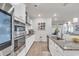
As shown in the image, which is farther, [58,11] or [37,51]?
[37,51]

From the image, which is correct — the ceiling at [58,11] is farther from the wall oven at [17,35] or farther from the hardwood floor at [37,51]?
the hardwood floor at [37,51]

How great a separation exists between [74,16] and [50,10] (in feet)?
2.22

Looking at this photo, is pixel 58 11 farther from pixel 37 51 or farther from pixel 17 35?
pixel 37 51

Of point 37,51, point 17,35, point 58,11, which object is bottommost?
point 37,51

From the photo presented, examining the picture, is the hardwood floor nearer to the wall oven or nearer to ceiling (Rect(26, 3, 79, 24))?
the wall oven

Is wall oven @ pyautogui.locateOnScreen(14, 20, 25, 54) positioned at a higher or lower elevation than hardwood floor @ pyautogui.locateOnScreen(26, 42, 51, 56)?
higher

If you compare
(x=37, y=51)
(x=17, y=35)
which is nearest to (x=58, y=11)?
(x=17, y=35)

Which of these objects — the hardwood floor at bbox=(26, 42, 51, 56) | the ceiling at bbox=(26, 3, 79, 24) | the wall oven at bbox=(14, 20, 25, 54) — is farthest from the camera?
the hardwood floor at bbox=(26, 42, 51, 56)

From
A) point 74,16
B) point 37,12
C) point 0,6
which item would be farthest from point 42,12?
point 0,6

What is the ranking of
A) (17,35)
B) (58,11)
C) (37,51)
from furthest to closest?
(37,51)
(58,11)
(17,35)

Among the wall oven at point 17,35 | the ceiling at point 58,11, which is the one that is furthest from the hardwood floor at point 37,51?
the ceiling at point 58,11

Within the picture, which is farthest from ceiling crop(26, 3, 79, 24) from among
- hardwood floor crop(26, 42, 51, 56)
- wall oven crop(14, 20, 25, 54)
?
hardwood floor crop(26, 42, 51, 56)

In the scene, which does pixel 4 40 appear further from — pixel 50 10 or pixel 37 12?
pixel 50 10

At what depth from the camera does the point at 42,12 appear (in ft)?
7.39
